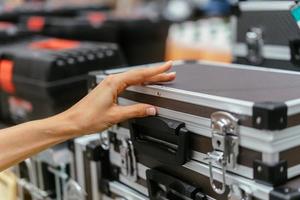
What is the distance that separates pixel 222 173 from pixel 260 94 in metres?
0.15

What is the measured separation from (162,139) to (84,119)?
15 cm

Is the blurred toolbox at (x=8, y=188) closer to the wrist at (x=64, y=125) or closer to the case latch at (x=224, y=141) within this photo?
the wrist at (x=64, y=125)

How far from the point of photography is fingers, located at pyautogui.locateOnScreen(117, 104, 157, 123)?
952mm

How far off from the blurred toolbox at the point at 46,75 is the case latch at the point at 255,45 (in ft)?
1.49

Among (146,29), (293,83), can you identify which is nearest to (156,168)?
(293,83)

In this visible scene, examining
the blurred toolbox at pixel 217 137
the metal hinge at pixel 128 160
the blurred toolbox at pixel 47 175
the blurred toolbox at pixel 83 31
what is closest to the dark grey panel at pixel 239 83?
the blurred toolbox at pixel 217 137

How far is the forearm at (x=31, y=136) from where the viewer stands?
0.96m

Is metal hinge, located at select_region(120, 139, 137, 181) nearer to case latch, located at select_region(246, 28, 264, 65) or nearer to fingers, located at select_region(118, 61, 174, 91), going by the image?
fingers, located at select_region(118, 61, 174, 91)

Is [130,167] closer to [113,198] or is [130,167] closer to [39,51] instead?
[113,198]

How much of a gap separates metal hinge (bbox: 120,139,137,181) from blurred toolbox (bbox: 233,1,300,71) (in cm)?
46

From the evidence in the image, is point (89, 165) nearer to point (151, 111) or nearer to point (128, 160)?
point (128, 160)

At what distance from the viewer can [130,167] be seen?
3.53ft

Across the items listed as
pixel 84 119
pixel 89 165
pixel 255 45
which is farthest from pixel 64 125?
pixel 255 45

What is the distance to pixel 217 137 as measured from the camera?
2.71 feet
